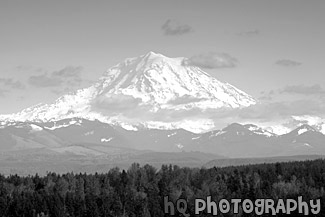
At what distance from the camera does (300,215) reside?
656 feet

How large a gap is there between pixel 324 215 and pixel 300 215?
6.82 metres

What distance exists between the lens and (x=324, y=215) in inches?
7771
